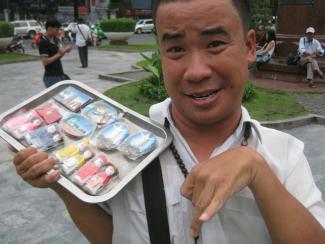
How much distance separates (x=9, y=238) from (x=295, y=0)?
9079 mm

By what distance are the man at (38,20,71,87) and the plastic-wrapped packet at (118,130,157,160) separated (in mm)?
5271

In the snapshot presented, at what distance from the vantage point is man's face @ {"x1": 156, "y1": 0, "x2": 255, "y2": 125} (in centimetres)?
108

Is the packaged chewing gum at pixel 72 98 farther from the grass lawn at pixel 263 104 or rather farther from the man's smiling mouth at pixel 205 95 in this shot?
the grass lawn at pixel 263 104

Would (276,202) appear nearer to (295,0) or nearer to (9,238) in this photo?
(9,238)

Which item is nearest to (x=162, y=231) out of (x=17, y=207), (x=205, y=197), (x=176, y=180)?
(x=176, y=180)

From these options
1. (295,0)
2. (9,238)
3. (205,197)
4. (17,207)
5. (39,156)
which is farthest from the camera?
(295,0)

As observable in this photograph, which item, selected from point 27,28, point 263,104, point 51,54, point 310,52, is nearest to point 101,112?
point 51,54

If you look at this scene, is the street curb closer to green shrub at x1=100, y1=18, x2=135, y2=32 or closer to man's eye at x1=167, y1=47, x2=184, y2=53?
man's eye at x1=167, y1=47, x2=184, y2=53

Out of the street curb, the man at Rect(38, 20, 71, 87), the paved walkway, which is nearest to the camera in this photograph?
the paved walkway

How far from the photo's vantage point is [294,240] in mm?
1018

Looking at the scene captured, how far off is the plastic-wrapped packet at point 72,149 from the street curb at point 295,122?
550cm

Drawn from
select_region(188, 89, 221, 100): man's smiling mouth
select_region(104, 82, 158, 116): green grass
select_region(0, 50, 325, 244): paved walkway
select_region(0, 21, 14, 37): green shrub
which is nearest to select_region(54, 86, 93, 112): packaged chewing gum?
select_region(188, 89, 221, 100): man's smiling mouth

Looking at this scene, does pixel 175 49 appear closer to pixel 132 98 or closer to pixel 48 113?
pixel 48 113

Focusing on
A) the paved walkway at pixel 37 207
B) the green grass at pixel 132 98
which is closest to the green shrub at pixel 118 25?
the green grass at pixel 132 98
